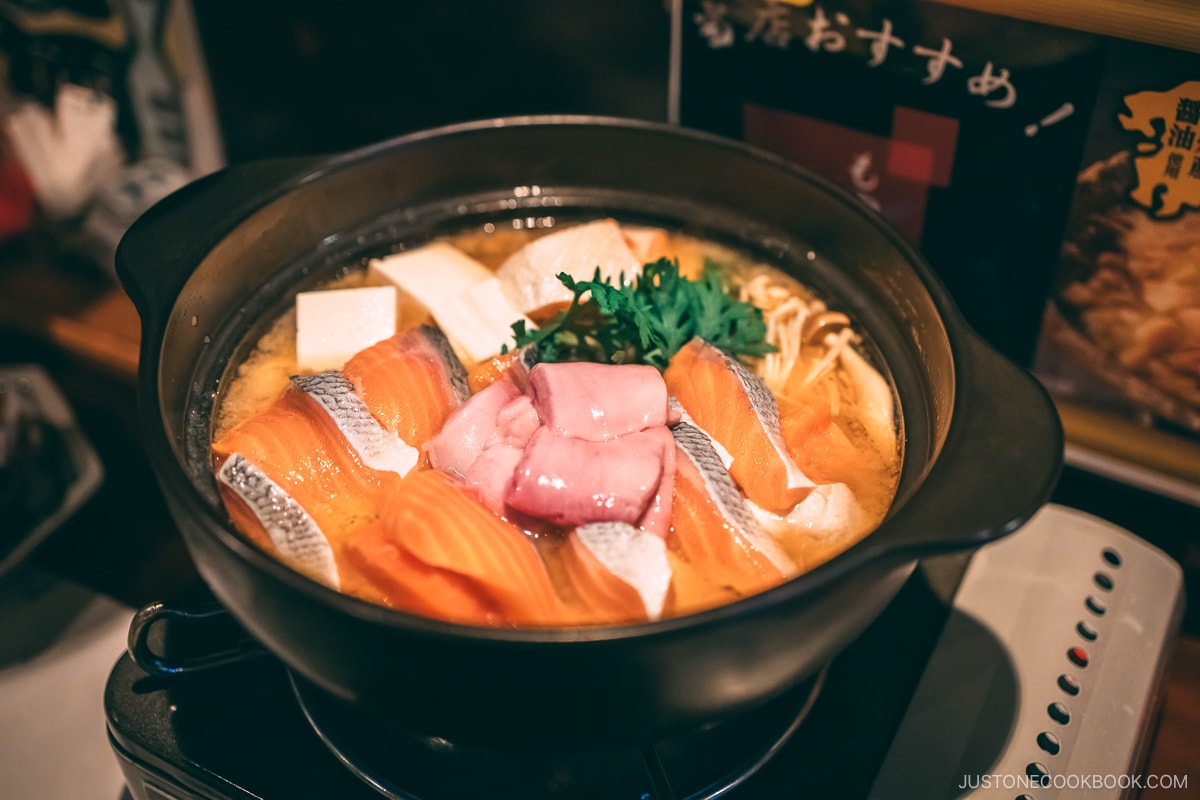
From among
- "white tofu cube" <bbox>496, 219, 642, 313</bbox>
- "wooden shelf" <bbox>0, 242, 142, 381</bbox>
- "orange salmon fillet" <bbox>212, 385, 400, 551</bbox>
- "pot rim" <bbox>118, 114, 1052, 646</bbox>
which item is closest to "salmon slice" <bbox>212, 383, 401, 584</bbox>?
"orange salmon fillet" <bbox>212, 385, 400, 551</bbox>

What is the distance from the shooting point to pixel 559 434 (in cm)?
144

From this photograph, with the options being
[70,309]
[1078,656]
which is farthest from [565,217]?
[70,309]

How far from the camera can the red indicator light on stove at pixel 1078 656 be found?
5.07 feet

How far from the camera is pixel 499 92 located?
8.18 ft

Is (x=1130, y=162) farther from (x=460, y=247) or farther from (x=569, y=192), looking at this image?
(x=460, y=247)

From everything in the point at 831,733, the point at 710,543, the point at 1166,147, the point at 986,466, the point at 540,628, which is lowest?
the point at 831,733

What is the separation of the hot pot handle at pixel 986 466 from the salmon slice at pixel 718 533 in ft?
0.95

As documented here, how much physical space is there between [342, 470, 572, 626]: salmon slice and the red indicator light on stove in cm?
86

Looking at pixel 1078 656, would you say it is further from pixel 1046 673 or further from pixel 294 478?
pixel 294 478

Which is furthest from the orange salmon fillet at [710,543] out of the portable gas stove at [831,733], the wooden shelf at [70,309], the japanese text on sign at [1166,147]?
the wooden shelf at [70,309]

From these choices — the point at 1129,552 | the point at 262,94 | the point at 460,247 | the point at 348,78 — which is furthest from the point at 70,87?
the point at 1129,552

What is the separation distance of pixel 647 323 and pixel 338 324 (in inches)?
21.7

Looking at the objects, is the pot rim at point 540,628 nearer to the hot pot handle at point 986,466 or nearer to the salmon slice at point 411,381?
the hot pot handle at point 986,466

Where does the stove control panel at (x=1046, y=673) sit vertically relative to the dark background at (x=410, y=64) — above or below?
below
